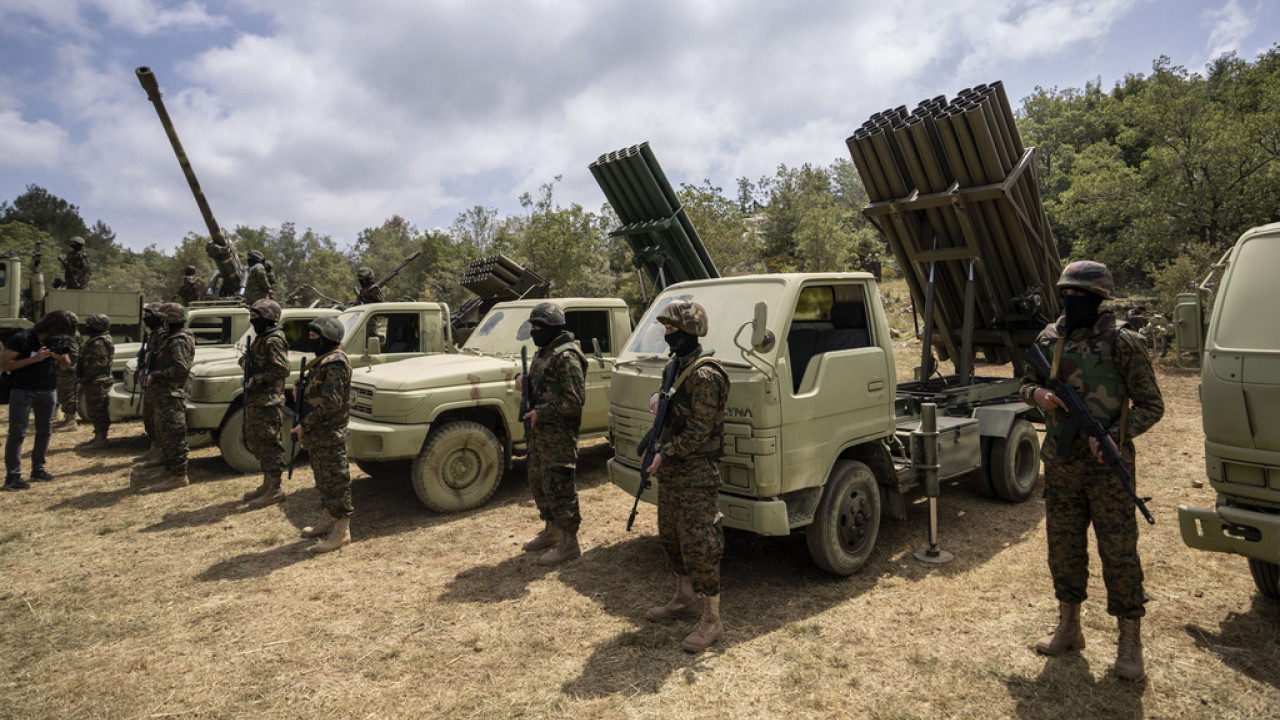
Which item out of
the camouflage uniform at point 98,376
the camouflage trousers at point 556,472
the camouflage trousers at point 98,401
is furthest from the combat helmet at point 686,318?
the camouflage trousers at point 98,401

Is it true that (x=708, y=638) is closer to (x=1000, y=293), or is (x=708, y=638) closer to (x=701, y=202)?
(x=1000, y=293)

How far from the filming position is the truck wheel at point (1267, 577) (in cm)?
396

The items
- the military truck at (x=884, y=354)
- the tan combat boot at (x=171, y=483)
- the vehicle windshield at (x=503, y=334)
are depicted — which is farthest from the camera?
the tan combat boot at (x=171, y=483)

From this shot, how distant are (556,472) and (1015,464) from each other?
4287 millimetres

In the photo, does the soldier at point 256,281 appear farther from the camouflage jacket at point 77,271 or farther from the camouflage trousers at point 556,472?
the camouflage trousers at point 556,472

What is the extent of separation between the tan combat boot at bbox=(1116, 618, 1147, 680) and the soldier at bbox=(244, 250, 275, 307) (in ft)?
42.9

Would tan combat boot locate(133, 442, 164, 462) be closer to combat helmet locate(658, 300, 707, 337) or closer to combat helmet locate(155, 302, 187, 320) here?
combat helmet locate(155, 302, 187, 320)

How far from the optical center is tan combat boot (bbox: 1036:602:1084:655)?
3586 mm

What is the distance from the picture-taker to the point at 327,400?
17.8ft

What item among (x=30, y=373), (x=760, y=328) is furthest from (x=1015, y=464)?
(x=30, y=373)

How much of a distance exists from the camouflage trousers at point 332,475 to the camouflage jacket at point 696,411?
3.02 metres

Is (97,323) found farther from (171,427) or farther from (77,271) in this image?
(77,271)

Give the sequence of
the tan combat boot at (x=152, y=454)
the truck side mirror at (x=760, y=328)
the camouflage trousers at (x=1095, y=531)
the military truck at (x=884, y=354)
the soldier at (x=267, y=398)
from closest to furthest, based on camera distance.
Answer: the camouflage trousers at (x=1095, y=531)
the truck side mirror at (x=760, y=328)
the military truck at (x=884, y=354)
the soldier at (x=267, y=398)
the tan combat boot at (x=152, y=454)

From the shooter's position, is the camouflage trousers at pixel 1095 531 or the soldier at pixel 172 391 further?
the soldier at pixel 172 391
